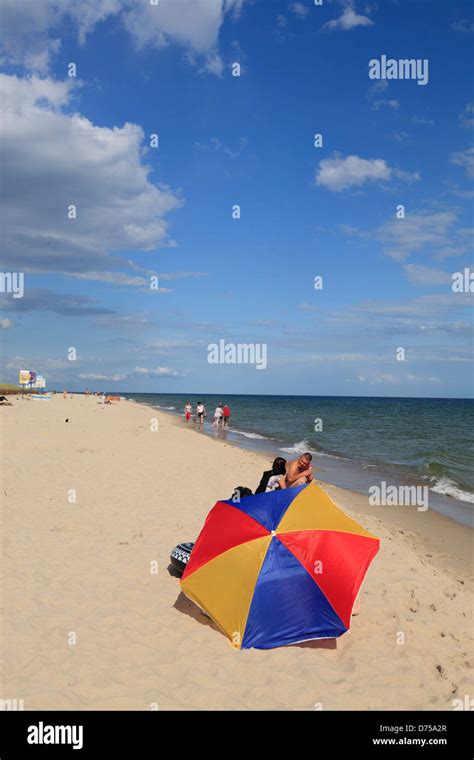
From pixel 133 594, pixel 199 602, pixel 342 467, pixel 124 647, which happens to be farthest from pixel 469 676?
pixel 342 467

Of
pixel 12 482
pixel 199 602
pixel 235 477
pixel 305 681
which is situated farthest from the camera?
pixel 235 477

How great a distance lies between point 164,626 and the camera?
5703 mm

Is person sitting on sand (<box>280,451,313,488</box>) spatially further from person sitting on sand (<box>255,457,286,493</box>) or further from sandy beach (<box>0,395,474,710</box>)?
sandy beach (<box>0,395,474,710</box>)

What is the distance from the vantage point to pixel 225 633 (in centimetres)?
538

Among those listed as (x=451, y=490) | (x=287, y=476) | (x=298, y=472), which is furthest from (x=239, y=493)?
(x=451, y=490)

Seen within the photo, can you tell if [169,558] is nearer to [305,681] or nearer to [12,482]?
[305,681]

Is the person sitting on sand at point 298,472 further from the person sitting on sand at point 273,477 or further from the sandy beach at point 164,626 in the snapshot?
the sandy beach at point 164,626

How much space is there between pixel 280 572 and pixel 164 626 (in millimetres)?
1570

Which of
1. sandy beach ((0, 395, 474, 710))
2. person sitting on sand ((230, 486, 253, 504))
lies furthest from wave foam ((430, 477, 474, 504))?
person sitting on sand ((230, 486, 253, 504))

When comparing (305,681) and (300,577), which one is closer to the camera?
(305,681)

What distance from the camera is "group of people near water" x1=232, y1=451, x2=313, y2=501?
6992mm

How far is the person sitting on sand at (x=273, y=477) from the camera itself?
280 inches

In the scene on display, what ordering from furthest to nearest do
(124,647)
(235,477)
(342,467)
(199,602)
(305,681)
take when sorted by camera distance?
(342,467) → (235,477) → (199,602) → (124,647) → (305,681)
